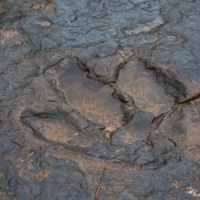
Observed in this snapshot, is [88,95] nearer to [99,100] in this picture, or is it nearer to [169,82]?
[99,100]

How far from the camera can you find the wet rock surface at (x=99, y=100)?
1.98m

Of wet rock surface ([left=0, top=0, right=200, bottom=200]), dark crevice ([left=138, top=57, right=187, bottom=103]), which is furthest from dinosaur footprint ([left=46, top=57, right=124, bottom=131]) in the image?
dark crevice ([left=138, top=57, right=187, bottom=103])

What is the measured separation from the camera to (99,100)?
7.74 feet

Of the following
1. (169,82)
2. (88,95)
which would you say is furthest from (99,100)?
(169,82)

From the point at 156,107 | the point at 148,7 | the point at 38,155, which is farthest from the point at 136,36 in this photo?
the point at 38,155

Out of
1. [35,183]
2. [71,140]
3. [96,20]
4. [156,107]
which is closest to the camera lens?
[35,183]

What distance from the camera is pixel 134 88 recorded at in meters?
2.41

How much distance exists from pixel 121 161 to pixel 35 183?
0.39m

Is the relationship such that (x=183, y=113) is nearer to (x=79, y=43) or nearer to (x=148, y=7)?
(x=79, y=43)

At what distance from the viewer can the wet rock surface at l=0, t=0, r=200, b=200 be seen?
77.8 inches

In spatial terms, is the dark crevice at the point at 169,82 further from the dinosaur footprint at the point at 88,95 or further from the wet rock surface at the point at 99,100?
the dinosaur footprint at the point at 88,95

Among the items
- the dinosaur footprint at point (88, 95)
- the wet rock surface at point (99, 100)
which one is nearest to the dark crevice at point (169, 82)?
the wet rock surface at point (99, 100)

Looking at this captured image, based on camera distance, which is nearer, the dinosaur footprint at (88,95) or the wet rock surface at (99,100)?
the wet rock surface at (99,100)

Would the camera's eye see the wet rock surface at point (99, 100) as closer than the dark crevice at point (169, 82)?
Yes
